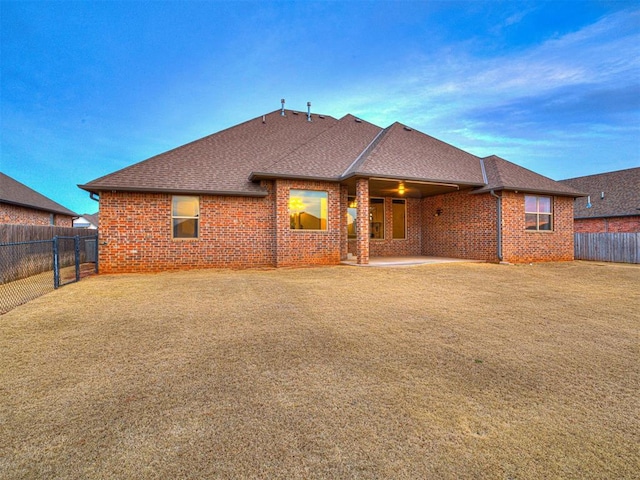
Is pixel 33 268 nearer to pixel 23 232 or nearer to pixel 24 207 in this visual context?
pixel 23 232

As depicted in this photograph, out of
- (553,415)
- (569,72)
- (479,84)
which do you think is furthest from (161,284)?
(569,72)

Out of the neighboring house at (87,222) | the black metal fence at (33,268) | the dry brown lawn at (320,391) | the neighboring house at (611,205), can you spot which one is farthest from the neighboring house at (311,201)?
the neighboring house at (87,222)

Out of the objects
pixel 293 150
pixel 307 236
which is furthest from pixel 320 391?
pixel 293 150

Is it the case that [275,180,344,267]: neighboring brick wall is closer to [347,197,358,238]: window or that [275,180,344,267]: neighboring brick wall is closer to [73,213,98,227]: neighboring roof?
[347,197,358,238]: window

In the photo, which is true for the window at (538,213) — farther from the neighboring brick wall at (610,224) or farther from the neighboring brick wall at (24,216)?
the neighboring brick wall at (24,216)

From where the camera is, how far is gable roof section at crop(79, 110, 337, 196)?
1047cm

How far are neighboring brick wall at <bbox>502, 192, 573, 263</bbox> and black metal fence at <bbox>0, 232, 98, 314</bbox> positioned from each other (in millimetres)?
14671

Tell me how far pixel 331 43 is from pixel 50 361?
64.5ft

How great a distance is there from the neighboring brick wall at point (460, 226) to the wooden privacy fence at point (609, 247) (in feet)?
23.6

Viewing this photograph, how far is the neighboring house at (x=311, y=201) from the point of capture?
10555mm

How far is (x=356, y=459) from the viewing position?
185 cm

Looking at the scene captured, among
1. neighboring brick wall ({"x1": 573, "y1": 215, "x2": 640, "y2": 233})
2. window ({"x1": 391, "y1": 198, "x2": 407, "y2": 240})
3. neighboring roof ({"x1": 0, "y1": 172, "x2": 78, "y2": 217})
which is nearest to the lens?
window ({"x1": 391, "y1": 198, "x2": 407, "y2": 240})

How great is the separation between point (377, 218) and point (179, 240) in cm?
910

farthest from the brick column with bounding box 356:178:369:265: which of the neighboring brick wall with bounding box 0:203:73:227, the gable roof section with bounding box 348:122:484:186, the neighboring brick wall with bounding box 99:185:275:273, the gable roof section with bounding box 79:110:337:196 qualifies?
the neighboring brick wall with bounding box 0:203:73:227
